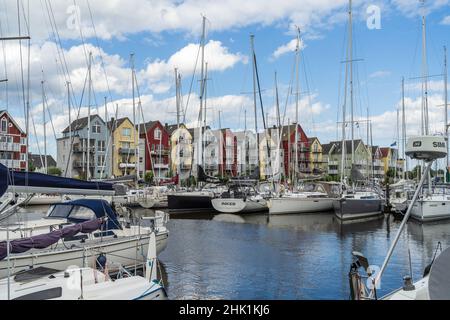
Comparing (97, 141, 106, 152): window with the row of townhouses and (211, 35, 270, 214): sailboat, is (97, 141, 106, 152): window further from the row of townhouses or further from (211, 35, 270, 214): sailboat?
(211, 35, 270, 214): sailboat

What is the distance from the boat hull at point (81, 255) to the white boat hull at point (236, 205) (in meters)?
27.3

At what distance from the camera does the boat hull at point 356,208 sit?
1436 inches

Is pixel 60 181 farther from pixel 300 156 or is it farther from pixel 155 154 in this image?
pixel 300 156

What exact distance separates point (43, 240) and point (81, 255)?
5.95 feet

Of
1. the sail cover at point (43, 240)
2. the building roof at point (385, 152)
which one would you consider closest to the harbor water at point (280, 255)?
the sail cover at point (43, 240)

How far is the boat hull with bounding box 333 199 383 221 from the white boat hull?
8791 mm

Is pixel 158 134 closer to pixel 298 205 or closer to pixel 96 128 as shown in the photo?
pixel 96 128

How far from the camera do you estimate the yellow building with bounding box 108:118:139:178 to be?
79375 mm

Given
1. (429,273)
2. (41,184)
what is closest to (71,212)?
(41,184)

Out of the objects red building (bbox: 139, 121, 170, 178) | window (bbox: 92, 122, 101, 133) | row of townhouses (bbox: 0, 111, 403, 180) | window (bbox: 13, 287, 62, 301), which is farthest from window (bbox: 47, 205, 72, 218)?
red building (bbox: 139, 121, 170, 178)

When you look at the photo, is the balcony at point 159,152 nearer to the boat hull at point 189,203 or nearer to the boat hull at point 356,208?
the boat hull at point 189,203

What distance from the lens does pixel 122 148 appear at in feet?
264

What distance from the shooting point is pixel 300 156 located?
344 ft
